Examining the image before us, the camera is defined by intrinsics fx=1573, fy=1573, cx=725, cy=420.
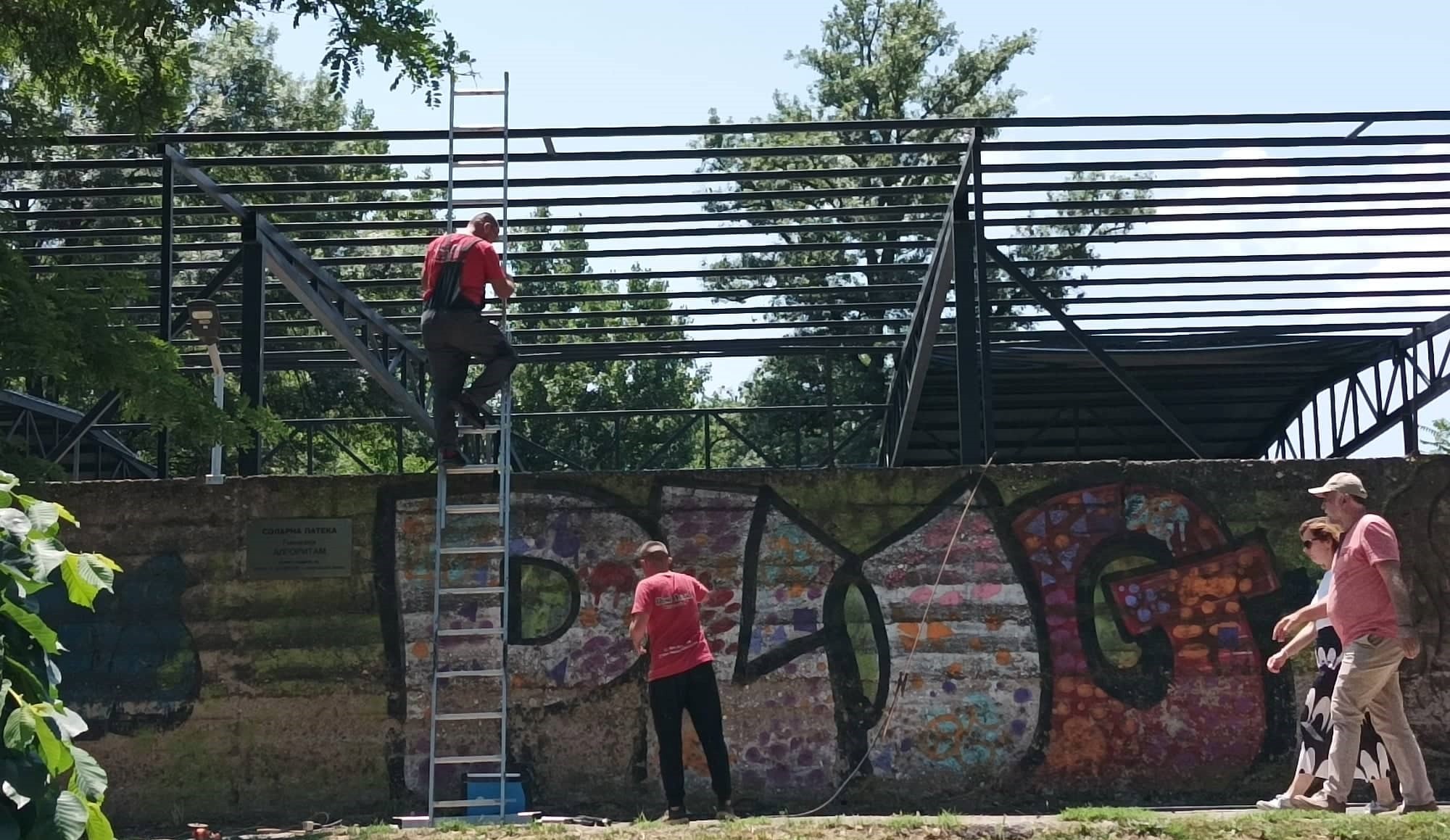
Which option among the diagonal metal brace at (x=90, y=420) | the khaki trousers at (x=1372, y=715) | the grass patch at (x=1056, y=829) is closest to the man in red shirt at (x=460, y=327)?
the grass patch at (x=1056, y=829)

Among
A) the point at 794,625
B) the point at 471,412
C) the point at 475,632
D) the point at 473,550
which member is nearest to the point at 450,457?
the point at 471,412

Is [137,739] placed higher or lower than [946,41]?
lower

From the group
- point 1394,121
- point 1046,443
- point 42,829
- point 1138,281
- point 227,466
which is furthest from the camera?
point 227,466

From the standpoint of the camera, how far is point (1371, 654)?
8102mm

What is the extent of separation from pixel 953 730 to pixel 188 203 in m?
8.58

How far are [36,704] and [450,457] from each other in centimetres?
618

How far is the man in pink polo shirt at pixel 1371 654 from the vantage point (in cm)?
808

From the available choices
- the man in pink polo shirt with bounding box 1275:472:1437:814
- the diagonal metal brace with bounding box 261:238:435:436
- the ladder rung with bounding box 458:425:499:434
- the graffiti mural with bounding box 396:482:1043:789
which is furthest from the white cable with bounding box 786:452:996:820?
the diagonal metal brace with bounding box 261:238:435:436

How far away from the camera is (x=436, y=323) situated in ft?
32.1

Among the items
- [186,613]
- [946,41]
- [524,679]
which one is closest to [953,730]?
[524,679]

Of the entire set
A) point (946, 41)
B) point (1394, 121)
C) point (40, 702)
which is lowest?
point (40, 702)

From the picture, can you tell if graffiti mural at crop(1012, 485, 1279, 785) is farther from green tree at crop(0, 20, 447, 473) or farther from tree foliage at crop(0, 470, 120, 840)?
tree foliage at crop(0, 470, 120, 840)

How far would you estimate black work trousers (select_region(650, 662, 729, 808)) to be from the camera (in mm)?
9125

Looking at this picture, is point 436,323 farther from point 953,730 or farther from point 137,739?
point 953,730
